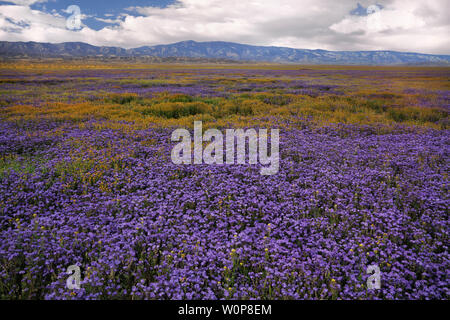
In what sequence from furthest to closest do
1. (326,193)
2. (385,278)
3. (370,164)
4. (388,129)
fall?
1. (388,129)
2. (370,164)
3. (326,193)
4. (385,278)

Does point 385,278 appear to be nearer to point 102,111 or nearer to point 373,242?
point 373,242

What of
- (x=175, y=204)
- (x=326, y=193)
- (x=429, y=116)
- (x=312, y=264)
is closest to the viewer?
(x=312, y=264)

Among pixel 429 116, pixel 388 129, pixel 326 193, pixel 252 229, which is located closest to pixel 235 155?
pixel 326 193

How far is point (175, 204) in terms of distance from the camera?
5.21m

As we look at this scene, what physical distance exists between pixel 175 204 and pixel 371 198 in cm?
405

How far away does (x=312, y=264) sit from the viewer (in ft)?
12.0

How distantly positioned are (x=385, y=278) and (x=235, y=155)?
206 inches

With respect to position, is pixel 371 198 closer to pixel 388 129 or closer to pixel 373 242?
pixel 373 242

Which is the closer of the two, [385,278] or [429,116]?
[385,278]

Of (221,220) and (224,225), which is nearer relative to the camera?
(224,225)

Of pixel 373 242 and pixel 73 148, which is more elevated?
pixel 73 148

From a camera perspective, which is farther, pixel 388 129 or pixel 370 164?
pixel 388 129
